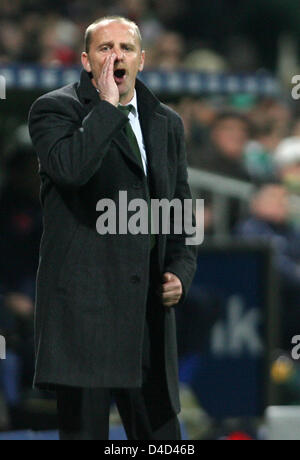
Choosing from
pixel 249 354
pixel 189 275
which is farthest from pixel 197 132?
pixel 189 275

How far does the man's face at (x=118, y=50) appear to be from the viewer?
4.22m

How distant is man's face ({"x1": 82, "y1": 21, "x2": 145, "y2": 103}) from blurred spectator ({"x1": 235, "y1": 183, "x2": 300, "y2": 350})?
4296mm

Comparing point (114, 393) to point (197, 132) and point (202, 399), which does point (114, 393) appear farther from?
point (197, 132)

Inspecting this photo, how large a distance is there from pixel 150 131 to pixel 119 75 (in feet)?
0.78

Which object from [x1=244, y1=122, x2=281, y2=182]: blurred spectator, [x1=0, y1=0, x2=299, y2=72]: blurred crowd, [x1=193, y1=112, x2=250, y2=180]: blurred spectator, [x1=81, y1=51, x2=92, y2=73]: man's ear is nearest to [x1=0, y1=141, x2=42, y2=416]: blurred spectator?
[x1=193, y1=112, x2=250, y2=180]: blurred spectator

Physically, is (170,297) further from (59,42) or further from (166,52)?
(166,52)

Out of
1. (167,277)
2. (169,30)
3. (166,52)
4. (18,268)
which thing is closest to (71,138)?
(167,277)

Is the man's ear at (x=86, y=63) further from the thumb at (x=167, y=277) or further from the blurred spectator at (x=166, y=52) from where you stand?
the blurred spectator at (x=166, y=52)

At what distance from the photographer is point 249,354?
7133 millimetres

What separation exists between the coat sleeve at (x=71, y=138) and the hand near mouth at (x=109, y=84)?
4 centimetres

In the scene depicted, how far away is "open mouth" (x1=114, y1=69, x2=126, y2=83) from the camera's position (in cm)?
424

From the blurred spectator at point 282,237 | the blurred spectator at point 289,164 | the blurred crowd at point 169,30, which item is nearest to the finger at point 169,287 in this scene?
the blurred spectator at point 282,237

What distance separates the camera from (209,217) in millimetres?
8891
